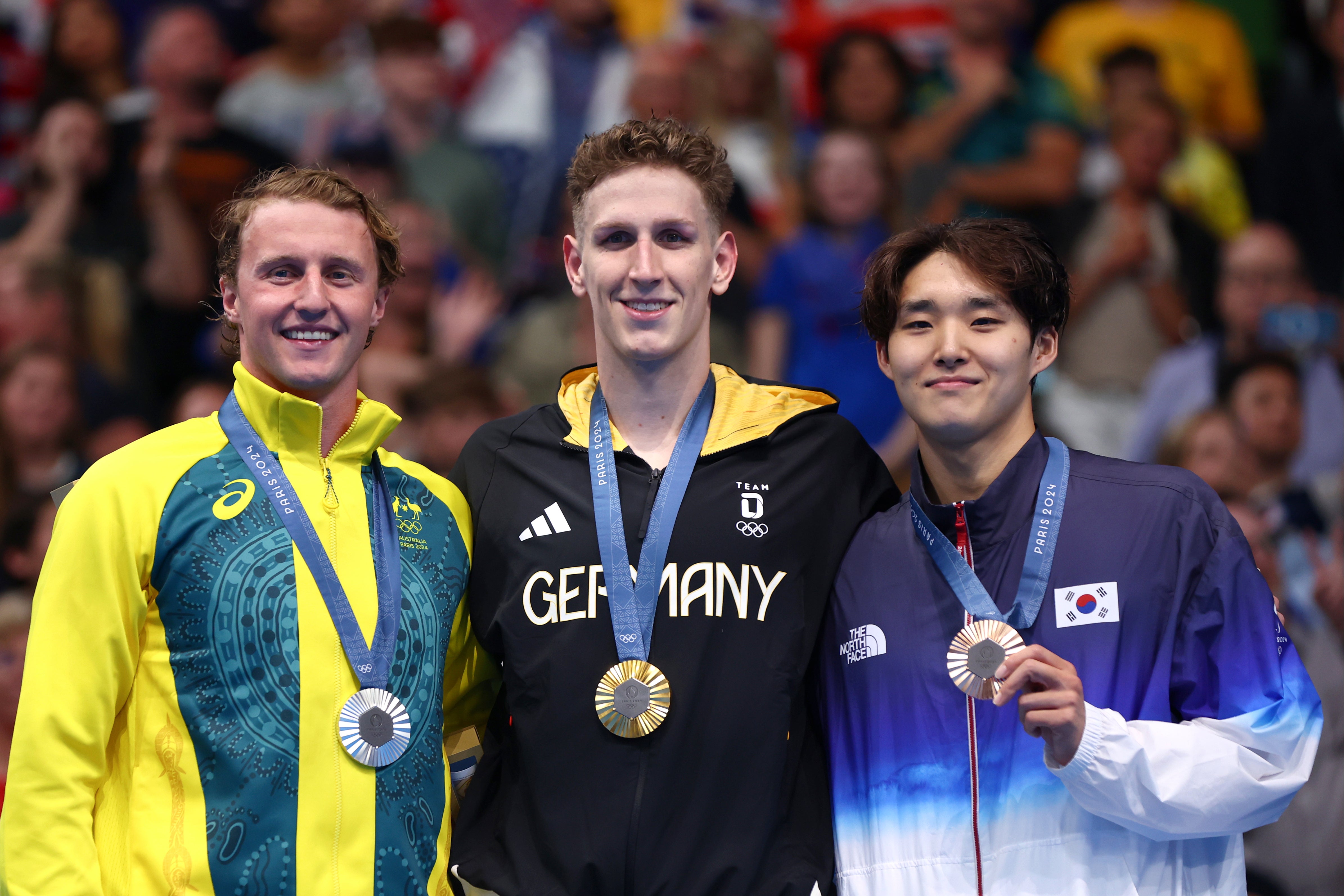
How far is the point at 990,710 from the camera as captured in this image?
277cm

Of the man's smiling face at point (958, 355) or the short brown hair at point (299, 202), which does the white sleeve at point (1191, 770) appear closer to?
the man's smiling face at point (958, 355)

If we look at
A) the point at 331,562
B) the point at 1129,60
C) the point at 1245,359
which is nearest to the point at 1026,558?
the point at 331,562

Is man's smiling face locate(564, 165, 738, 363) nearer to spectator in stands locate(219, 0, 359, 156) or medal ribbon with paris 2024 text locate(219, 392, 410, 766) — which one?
medal ribbon with paris 2024 text locate(219, 392, 410, 766)

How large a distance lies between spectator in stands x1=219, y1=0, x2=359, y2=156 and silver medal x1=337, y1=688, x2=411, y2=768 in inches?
240

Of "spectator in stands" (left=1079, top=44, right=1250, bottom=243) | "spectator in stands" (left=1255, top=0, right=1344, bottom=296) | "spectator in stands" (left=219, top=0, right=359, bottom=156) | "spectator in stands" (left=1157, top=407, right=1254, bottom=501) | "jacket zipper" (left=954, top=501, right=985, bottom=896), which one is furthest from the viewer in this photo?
"spectator in stands" (left=219, top=0, right=359, bottom=156)

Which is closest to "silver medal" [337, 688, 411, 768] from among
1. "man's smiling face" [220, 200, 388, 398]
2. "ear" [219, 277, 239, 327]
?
"man's smiling face" [220, 200, 388, 398]

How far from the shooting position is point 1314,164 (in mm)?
7590

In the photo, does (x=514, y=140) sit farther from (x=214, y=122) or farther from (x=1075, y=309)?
(x=1075, y=309)

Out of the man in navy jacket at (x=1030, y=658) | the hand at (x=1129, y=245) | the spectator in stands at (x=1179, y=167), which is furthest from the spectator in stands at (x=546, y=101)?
the man in navy jacket at (x=1030, y=658)

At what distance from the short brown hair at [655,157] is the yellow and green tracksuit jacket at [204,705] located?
88 cm

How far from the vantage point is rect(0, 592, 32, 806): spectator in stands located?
20.4 ft

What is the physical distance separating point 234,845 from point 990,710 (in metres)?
1.60

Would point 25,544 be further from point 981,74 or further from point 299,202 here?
point 981,74

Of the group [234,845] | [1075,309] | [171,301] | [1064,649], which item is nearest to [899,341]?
[1064,649]
